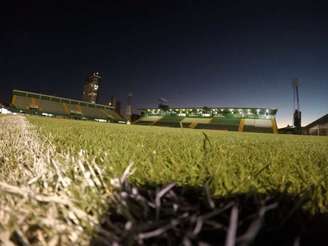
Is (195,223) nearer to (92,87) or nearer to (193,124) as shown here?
(193,124)

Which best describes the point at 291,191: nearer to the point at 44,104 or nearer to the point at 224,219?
the point at 224,219

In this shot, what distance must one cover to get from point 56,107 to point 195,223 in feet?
211

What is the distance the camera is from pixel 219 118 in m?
51.9

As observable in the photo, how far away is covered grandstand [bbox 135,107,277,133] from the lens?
153 feet

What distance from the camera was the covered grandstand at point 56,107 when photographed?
55.5 meters

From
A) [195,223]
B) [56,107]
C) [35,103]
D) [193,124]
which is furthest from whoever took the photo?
[56,107]

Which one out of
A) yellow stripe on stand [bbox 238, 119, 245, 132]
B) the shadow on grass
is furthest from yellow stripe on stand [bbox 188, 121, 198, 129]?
the shadow on grass

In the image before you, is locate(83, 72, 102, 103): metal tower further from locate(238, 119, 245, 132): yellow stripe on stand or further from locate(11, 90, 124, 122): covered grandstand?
locate(238, 119, 245, 132): yellow stripe on stand

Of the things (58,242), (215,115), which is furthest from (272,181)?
(215,115)

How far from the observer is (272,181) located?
3.29 feet

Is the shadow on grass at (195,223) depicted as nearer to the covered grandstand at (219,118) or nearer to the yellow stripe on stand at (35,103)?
the covered grandstand at (219,118)

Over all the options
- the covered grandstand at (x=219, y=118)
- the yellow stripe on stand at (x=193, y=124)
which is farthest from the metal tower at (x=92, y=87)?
the yellow stripe on stand at (x=193, y=124)

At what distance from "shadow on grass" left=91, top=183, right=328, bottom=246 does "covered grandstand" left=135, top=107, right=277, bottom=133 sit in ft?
142

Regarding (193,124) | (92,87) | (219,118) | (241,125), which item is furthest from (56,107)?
(92,87)
